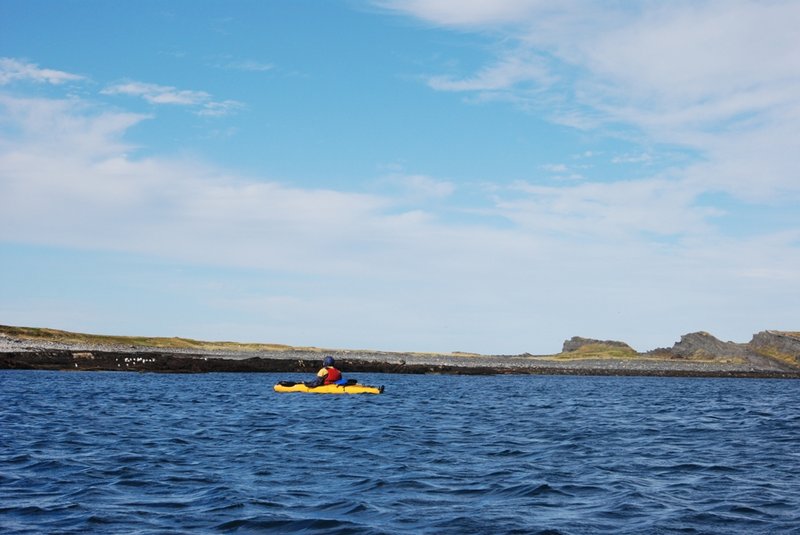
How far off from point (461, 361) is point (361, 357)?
22.4 metres

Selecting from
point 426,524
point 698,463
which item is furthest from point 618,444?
point 426,524

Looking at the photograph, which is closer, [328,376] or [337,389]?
[337,389]

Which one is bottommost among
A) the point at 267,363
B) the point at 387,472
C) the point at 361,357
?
the point at 387,472

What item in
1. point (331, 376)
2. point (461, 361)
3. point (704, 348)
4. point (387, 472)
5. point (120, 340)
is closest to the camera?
point (387, 472)

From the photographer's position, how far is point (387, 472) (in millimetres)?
20141

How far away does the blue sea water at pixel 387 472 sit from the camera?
14.5m

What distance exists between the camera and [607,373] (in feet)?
435

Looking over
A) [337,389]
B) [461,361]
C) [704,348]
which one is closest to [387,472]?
A: [337,389]

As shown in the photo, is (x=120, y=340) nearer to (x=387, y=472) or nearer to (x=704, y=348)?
(x=704, y=348)

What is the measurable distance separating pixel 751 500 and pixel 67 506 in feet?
47.2

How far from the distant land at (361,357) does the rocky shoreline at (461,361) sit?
13 cm

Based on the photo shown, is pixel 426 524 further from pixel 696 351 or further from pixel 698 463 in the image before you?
pixel 696 351

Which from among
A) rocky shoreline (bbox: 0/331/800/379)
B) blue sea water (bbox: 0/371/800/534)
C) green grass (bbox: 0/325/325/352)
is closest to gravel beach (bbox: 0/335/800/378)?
rocky shoreline (bbox: 0/331/800/379)

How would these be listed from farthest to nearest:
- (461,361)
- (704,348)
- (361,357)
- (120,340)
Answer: (704,348)
(461,361)
(361,357)
(120,340)
